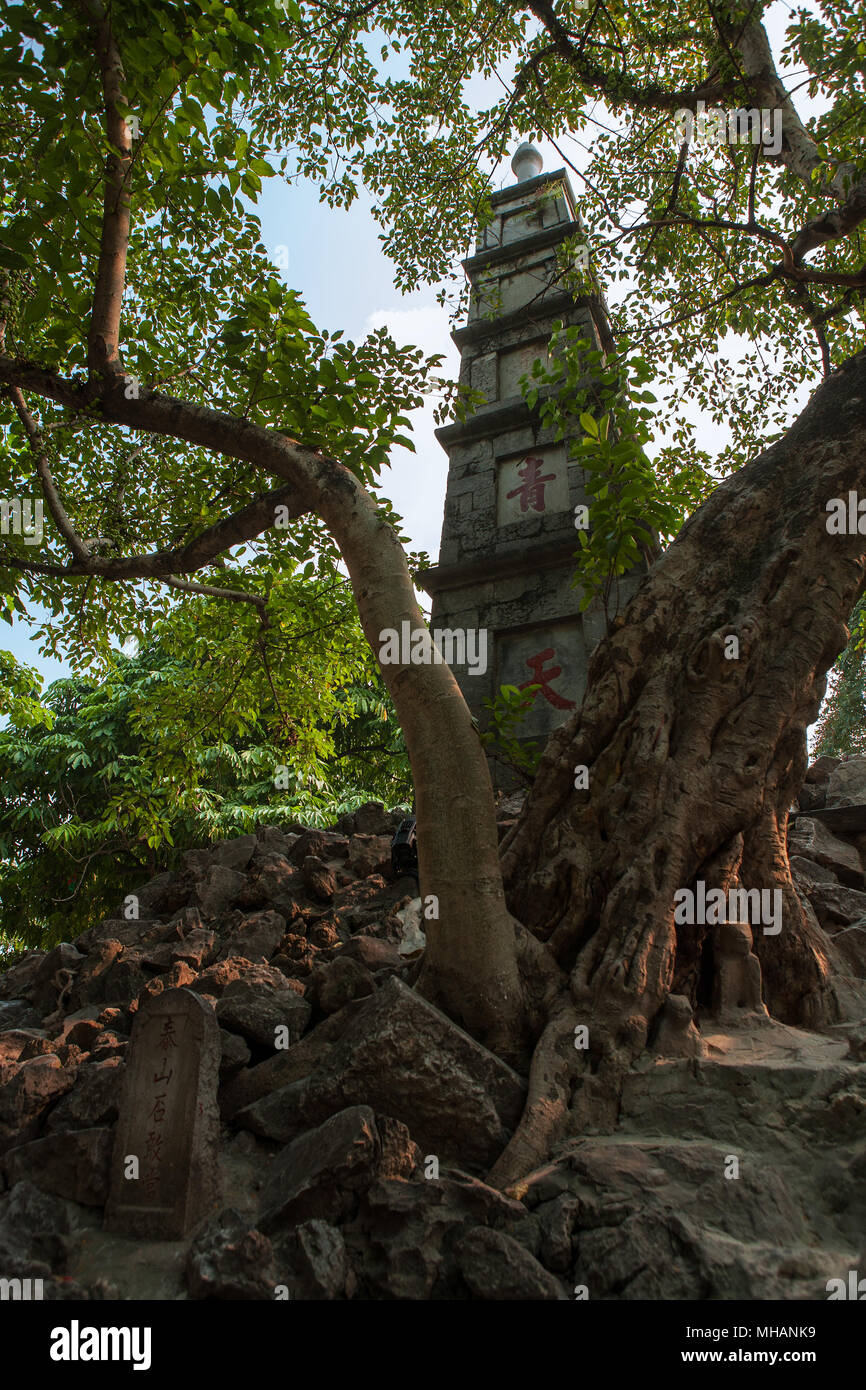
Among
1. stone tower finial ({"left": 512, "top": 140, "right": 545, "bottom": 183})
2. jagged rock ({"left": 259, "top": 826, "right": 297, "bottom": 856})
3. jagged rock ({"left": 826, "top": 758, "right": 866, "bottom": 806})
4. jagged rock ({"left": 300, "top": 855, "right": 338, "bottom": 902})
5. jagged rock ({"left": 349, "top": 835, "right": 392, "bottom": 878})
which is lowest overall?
jagged rock ({"left": 300, "top": 855, "right": 338, "bottom": 902})

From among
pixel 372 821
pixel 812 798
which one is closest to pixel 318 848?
pixel 372 821

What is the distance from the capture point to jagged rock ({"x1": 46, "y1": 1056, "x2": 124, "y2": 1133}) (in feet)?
10.2

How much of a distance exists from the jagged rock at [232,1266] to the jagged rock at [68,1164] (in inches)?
24.1

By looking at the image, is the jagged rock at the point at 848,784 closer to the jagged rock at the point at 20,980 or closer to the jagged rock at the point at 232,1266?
the jagged rock at the point at 232,1266

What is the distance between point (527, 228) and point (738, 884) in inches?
426

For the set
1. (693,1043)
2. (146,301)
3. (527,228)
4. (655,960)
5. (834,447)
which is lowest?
(693,1043)

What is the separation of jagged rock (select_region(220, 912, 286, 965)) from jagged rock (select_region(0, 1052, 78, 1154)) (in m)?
1.26

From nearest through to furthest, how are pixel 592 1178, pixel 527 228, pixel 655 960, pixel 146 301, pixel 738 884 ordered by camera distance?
pixel 592 1178 → pixel 655 960 → pixel 738 884 → pixel 146 301 → pixel 527 228

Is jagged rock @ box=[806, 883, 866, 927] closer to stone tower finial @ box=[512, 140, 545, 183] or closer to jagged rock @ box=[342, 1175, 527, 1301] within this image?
jagged rock @ box=[342, 1175, 527, 1301]

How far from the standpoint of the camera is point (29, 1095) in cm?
319

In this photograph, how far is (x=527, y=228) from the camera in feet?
36.2

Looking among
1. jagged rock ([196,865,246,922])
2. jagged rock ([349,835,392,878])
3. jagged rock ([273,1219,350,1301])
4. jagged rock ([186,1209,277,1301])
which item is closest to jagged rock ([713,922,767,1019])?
jagged rock ([273,1219,350,1301])
